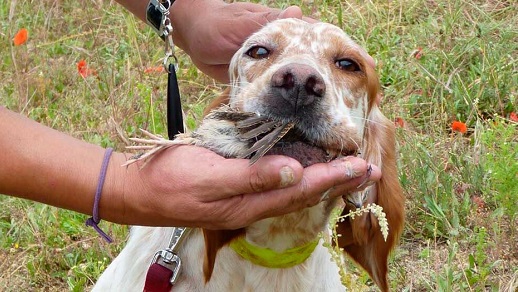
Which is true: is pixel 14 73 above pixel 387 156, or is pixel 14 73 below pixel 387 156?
below

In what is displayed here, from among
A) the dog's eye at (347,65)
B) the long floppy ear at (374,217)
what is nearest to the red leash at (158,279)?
the long floppy ear at (374,217)

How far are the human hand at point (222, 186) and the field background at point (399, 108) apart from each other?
11.0 inches

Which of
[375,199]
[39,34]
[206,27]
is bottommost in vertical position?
[39,34]

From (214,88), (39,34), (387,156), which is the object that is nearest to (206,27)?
(387,156)

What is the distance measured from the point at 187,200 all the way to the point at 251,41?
805mm

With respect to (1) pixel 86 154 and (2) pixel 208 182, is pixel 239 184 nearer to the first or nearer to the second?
(2) pixel 208 182

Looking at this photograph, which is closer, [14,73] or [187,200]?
[187,200]

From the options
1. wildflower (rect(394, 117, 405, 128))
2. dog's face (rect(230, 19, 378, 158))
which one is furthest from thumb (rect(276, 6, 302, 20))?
wildflower (rect(394, 117, 405, 128))

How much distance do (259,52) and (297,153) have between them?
65 cm

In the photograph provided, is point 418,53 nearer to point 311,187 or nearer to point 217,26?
point 217,26

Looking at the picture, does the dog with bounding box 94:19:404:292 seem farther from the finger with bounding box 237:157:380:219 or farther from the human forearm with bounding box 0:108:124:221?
the human forearm with bounding box 0:108:124:221

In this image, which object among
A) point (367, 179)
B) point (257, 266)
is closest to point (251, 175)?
point (367, 179)

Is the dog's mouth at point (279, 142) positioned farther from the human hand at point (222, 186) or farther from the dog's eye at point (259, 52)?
the dog's eye at point (259, 52)

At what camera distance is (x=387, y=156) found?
286cm
